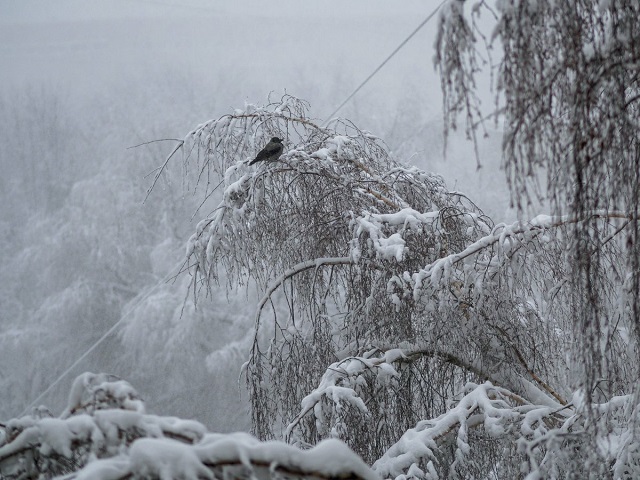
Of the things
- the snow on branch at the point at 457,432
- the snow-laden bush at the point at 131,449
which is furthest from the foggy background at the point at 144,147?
the snow-laden bush at the point at 131,449

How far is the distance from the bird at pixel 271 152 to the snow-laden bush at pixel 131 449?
1.32m

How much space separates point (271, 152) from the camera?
6.57ft

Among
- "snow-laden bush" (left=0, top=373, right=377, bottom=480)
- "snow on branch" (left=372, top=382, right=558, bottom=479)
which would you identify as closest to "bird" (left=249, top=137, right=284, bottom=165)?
"snow on branch" (left=372, top=382, right=558, bottom=479)

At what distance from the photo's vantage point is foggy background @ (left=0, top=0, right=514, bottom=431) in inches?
316

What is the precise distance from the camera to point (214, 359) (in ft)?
25.0

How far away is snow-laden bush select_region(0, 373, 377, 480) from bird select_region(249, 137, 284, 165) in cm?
132

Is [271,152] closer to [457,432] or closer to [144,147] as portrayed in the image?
[457,432]

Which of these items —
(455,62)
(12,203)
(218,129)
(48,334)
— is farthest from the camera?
(12,203)

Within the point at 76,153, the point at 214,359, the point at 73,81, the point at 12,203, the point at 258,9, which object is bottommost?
the point at 214,359

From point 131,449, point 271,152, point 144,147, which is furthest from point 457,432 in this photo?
point 144,147

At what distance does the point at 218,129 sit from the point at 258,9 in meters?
12.2

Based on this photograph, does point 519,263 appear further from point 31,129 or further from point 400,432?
point 31,129

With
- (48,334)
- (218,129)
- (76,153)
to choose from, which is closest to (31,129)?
(76,153)

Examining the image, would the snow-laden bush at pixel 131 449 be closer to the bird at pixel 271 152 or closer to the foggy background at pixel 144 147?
the bird at pixel 271 152
